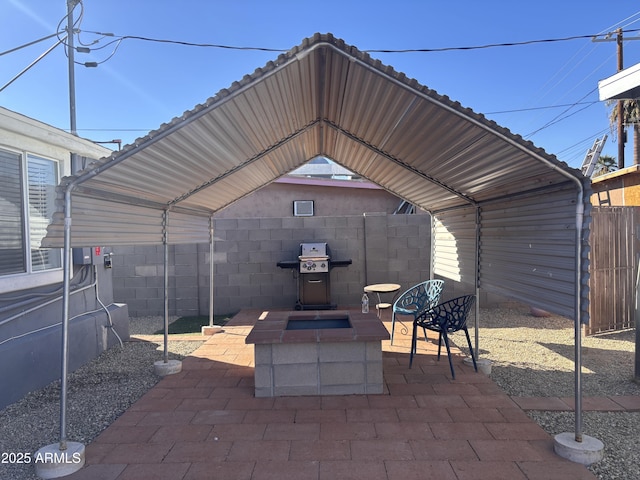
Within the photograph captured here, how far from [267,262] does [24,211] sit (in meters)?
4.38

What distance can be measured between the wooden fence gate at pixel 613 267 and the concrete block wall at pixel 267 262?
285 cm

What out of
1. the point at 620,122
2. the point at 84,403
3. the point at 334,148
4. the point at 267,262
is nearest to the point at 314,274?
the point at 267,262

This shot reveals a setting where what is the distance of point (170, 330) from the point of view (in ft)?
22.7

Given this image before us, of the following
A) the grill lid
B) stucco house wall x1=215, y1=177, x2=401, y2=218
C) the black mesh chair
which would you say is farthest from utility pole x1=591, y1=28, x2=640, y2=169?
the black mesh chair

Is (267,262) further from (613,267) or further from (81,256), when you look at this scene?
(613,267)

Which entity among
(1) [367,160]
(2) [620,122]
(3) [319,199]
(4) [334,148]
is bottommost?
(1) [367,160]

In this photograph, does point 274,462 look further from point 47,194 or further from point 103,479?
point 47,194

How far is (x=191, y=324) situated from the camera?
7.39 meters

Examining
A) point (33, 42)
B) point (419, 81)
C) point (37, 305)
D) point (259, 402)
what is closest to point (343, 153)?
point (419, 81)

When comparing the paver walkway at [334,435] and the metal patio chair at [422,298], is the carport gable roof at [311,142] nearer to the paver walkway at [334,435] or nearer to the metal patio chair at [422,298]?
the metal patio chair at [422,298]

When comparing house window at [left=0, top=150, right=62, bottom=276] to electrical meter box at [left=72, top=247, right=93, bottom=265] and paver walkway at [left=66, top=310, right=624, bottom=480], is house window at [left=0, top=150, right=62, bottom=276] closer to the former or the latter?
electrical meter box at [left=72, top=247, right=93, bottom=265]

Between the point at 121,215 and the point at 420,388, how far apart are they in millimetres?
3113

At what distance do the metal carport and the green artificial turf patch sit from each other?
2474 millimetres

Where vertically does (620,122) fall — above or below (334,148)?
above
